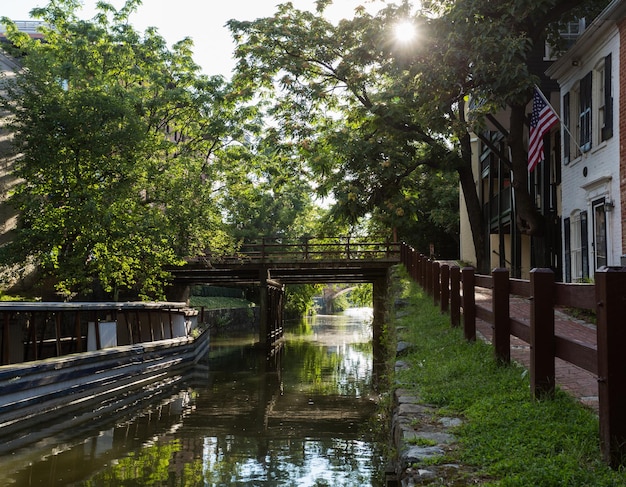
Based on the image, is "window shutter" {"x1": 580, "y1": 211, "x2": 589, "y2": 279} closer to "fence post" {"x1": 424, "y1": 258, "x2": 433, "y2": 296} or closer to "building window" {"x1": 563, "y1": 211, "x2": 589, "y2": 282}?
"building window" {"x1": 563, "y1": 211, "x2": 589, "y2": 282}

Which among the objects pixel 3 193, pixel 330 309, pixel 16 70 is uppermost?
pixel 16 70

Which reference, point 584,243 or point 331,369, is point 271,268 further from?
point 584,243

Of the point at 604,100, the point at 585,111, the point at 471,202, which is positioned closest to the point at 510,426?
the point at 604,100

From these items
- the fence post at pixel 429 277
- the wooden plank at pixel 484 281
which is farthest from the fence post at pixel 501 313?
the fence post at pixel 429 277

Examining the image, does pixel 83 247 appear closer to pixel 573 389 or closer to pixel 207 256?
pixel 207 256

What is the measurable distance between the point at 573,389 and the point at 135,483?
481 centimetres

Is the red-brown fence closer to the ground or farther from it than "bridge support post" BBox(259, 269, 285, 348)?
farther from it

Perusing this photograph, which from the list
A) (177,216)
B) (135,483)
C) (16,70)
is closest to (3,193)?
(16,70)

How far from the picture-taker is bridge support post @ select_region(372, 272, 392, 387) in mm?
18203

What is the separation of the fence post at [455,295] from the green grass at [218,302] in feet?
112

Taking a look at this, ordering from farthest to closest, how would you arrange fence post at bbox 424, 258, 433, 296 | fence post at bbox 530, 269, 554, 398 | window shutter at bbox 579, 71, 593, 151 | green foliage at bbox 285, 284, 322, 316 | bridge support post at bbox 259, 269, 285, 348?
green foliage at bbox 285, 284, 322, 316, bridge support post at bbox 259, 269, 285, 348, fence post at bbox 424, 258, 433, 296, window shutter at bbox 579, 71, 593, 151, fence post at bbox 530, 269, 554, 398

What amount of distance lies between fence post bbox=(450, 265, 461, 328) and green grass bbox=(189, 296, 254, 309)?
112 ft

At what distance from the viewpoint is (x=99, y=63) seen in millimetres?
23516

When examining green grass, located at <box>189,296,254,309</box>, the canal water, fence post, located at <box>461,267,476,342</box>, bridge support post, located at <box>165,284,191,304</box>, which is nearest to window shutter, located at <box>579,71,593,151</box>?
the canal water
